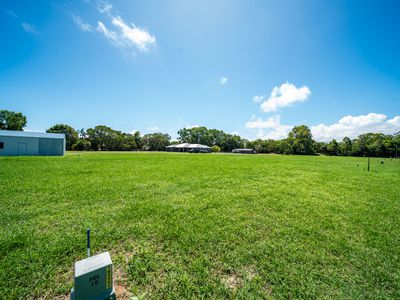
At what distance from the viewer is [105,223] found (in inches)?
156

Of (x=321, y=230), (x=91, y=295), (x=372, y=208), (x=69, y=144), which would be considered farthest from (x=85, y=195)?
(x=69, y=144)

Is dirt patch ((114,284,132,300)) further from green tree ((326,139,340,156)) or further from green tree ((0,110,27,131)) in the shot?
green tree ((326,139,340,156))

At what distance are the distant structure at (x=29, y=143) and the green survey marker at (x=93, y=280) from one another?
2977 cm

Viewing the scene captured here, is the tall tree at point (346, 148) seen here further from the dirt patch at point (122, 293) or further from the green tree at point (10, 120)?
the green tree at point (10, 120)

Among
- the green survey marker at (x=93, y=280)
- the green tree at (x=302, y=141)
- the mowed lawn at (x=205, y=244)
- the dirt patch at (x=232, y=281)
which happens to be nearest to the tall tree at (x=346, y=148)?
the green tree at (x=302, y=141)

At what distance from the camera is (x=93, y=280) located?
158 cm

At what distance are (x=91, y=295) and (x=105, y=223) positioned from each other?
2.68 meters

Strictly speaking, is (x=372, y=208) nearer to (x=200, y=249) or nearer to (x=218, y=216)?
(x=218, y=216)

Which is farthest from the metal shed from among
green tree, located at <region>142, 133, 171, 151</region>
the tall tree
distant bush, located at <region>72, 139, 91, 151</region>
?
the tall tree

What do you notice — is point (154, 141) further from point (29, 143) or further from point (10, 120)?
point (29, 143)

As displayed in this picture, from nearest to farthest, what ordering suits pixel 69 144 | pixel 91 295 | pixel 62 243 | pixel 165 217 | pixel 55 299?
pixel 91 295 → pixel 55 299 → pixel 62 243 → pixel 165 217 → pixel 69 144

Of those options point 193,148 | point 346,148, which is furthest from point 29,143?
point 346,148

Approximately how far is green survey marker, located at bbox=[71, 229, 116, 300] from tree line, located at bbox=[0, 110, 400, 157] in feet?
202

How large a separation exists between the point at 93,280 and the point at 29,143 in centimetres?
3040
